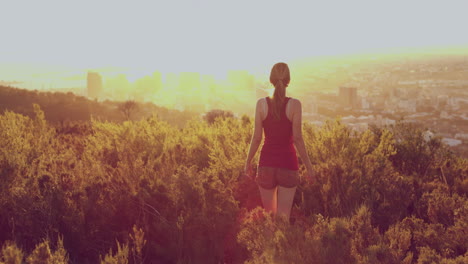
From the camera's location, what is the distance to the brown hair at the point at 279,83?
140 inches

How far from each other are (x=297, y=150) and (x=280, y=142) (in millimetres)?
247

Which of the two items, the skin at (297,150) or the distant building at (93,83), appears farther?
the distant building at (93,83)

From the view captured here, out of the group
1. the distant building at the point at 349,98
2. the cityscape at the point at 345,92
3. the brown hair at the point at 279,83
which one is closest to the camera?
the brown hair at the point at 279,83

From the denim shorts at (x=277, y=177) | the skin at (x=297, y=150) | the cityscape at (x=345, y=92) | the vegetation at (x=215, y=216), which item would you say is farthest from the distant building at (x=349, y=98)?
the denim shorts at (x=277, y=177)

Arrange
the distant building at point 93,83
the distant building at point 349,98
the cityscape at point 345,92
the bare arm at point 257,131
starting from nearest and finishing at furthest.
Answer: the bare arm at point 257,131, the cityscape at point 345,92, the distant building at point 349,98, the distant building at point 93,83

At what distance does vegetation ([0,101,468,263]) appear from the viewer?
10.8 ft

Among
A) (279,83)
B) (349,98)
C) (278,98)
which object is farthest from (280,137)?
(349,98)

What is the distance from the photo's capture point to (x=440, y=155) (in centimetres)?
797

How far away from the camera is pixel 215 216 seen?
4.38 m

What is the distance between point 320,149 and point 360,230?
3.06 meters

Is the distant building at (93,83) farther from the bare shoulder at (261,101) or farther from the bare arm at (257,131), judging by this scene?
the bare shoulder at (261,101)

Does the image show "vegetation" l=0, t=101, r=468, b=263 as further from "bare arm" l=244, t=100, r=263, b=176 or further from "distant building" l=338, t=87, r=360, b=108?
"distant building" l=338, t=87, r=360, b=108

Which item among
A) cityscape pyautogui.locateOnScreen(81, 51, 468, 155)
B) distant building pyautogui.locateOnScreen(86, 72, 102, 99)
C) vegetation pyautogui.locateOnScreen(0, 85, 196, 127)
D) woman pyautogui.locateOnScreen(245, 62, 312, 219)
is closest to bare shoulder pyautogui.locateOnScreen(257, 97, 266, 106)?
woman pyautogui.locateOnScreen(245, 62, 312, 219)

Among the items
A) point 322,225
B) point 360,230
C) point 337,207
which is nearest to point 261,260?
point 322,225
